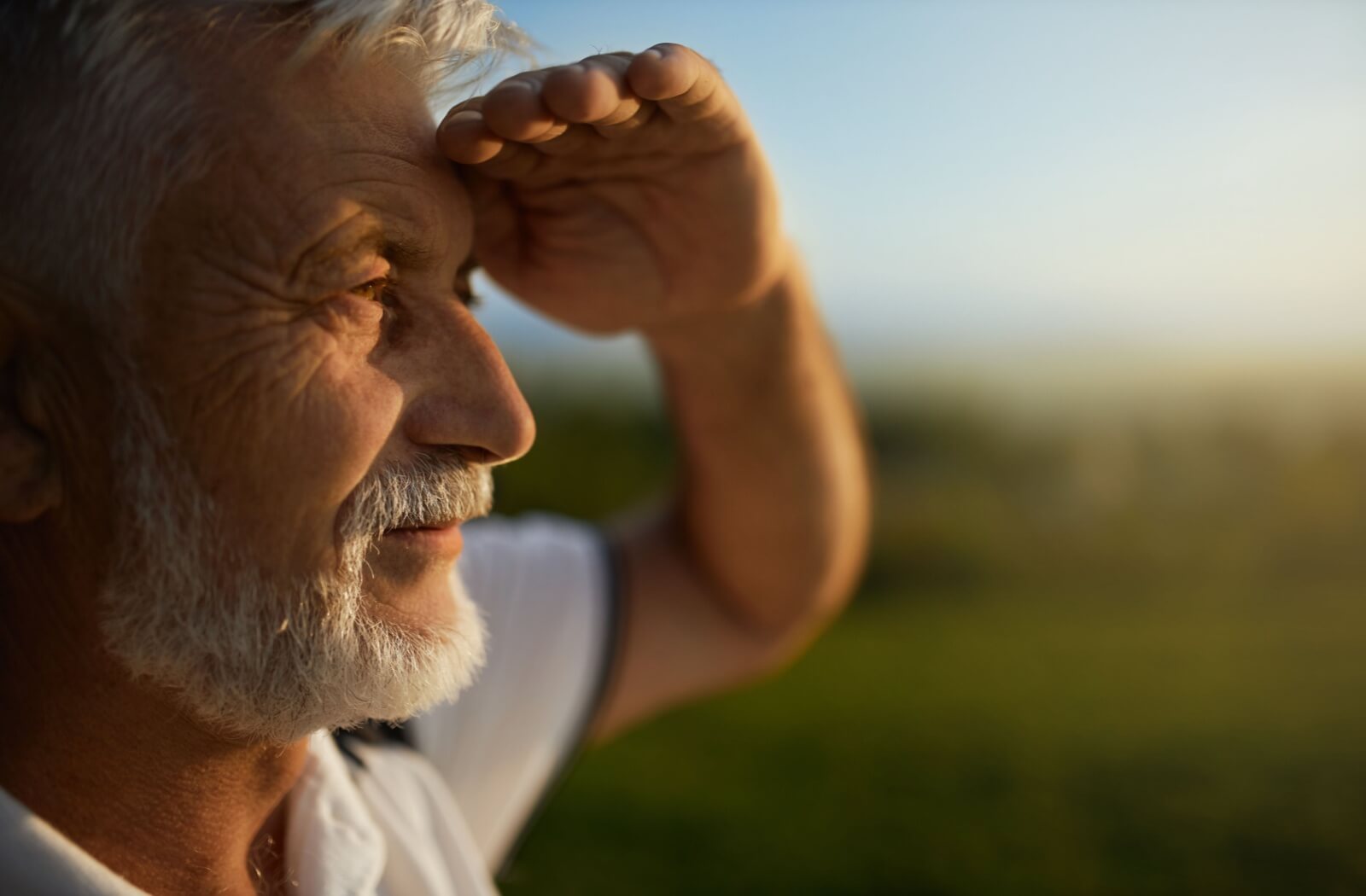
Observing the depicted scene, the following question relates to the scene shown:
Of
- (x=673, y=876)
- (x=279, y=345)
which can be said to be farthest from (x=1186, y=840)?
(x=279, y=345)

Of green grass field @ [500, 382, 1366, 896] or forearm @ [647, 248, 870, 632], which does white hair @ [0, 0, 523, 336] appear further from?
green grass field @ [500, 382, 1366, 896]

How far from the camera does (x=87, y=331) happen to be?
1.27 m

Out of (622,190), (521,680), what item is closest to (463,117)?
(622,190)

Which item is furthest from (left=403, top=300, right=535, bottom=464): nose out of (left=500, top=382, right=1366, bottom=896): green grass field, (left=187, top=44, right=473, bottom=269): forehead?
(left=500, top=382, right=1366, bottom=896): green grass field

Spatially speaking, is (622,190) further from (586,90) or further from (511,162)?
(586,90)

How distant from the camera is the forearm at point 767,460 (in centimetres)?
221

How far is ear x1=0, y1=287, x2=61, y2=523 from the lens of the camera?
1.26 metres

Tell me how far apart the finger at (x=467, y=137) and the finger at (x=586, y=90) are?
12 cm

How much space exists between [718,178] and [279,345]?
0.71 m

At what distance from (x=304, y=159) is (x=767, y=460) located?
4.10 feet

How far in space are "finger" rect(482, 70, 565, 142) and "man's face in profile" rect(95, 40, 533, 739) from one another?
14 cm

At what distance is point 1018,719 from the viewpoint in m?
5.95

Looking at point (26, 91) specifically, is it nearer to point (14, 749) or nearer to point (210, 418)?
point (210, 418)

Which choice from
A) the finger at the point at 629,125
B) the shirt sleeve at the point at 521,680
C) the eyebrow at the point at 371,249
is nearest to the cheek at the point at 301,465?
the eyebrow at the point at 371,249
